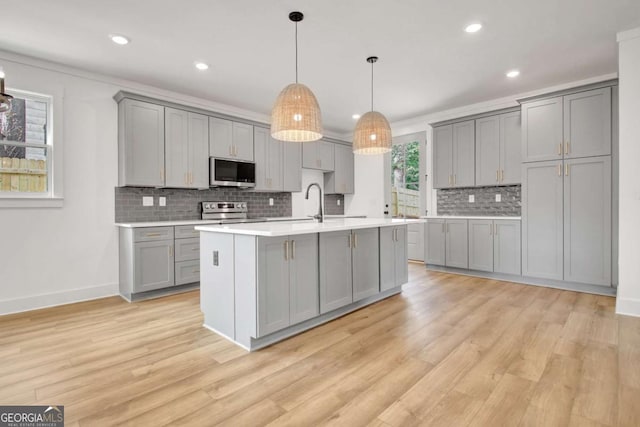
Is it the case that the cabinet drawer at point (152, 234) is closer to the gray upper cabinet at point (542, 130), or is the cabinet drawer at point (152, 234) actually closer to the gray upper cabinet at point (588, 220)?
the gray upper cabinet at point (542, 130)

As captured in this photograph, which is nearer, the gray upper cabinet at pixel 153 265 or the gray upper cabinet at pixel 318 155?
the gray upper cabinet at pixel 153 265

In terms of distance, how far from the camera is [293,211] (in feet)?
20.1

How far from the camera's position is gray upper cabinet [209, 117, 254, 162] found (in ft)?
15.0

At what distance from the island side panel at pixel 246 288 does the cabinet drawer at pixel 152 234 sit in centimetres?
181

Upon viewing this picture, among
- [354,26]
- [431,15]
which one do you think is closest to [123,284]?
[354,26]

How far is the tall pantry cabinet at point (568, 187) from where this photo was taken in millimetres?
3682

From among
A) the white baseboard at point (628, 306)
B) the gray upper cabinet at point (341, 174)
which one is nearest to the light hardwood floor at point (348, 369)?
the white baseboard at point (628, 306)

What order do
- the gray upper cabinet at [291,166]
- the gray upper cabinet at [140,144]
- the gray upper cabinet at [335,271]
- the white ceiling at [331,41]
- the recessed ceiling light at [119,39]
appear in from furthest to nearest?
the gray upper cabinet at [291,166] < the gray upper cabinet at [140,144] < the recessed ceiling light at [119,39] < the gray upper cabinet at [335,271] < the white ceiling at [331,41]

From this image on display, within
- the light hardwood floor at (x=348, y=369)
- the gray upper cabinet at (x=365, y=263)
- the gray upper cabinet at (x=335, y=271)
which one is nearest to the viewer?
the light hardwood floor at (x=348, y=369)

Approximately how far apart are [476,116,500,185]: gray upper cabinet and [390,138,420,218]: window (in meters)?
1.19

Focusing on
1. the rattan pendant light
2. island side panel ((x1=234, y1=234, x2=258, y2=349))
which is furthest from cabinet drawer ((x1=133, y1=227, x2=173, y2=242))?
the rattan pendant light

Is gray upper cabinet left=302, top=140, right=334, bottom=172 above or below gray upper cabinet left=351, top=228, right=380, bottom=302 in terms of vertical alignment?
above

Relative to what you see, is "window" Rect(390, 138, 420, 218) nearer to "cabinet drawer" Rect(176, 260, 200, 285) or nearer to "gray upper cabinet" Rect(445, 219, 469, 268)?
"gray upper cabinet" Rect(445, 219, 469, 268)

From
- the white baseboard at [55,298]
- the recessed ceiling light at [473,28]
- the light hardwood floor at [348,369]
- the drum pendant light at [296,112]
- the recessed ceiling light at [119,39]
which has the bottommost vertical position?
the light hardwood floor at [348,369]
